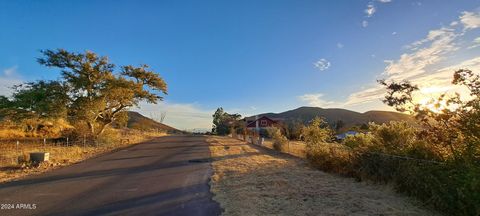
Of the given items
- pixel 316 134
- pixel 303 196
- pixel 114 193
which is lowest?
pixel 303 196

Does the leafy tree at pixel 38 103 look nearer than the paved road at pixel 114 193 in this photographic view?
No

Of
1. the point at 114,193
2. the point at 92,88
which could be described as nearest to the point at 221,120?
the point at 92,88

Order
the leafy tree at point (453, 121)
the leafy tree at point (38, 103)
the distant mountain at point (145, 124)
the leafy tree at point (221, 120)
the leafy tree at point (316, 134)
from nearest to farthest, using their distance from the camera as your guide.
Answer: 1. the leafy tree at point (453, 121)
2. the leafy tree at point (316, 134)
3. the leafy tree at point (38, 103)
4. the distant mountain at point (145, 124)
5. the leafy tree at point (221, 120)

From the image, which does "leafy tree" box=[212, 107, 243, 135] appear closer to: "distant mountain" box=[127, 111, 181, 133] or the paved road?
"distant mountain" box=[127, 111, 181, 133]

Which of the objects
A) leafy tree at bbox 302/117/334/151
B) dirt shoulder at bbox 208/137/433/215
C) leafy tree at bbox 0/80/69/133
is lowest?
dirt shoulder at bbox 208/137/433/215

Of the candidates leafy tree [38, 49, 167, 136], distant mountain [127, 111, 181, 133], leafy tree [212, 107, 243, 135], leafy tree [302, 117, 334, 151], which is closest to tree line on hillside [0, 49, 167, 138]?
leafy tree [38, 49, 167, 136]

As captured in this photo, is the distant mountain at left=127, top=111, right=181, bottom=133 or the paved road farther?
the distant mountain at left=127, top=111, right=181, bottom=133

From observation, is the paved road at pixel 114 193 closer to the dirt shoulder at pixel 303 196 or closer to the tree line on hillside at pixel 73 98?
the dirt shoulder at pixel 303 196

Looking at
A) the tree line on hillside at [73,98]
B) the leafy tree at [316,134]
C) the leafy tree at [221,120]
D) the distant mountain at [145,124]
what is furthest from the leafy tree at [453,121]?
the leafy tree at [221,120]

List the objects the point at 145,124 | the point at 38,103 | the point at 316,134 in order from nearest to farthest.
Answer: the point at 316,134
the point at 38,103
the point at 145,124

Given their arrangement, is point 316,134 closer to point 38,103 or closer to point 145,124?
point 38,103

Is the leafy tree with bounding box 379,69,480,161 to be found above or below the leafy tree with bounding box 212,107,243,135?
below

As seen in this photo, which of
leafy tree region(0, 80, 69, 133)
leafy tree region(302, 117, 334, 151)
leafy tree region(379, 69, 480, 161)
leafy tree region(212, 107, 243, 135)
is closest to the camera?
leafy tree region(379, 69, 480, 161)

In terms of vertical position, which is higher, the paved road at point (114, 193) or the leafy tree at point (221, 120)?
the leafy tree at point (221, 120)
